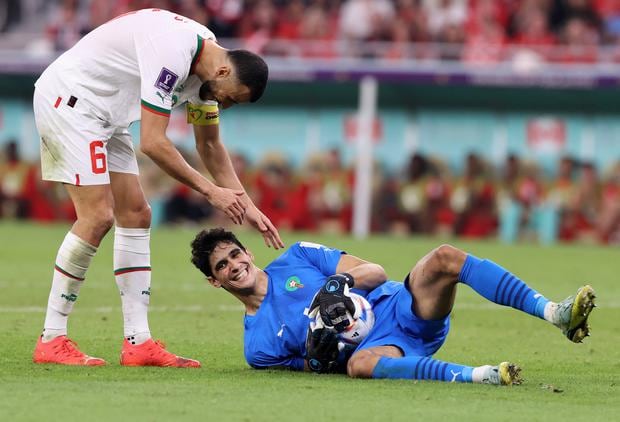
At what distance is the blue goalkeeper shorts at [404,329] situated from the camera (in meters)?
6.78

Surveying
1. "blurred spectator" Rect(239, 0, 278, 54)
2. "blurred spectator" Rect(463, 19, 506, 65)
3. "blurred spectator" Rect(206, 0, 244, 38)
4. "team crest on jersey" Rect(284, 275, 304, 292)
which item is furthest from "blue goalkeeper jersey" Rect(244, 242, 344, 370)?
"blurred spectator" Rect(206, 0, 244, 38)

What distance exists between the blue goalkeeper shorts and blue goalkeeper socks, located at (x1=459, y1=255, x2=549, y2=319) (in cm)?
36

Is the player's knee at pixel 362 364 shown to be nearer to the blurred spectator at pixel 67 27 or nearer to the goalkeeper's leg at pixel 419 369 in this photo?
the goalkeeper's leg at pixel 419 369

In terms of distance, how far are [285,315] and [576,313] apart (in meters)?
1.65

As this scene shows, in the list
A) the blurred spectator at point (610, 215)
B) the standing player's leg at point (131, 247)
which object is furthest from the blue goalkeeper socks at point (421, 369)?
the blurred spectator at point (610, 215)

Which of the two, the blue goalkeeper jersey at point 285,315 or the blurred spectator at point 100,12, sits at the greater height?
the blurred spectator at point 100,12

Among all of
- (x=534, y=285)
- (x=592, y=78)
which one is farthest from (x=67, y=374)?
(x=592, y=78)

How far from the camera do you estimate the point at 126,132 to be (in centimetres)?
764

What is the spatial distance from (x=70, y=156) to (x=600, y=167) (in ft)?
60.7

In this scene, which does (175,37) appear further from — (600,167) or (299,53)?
(600,167)

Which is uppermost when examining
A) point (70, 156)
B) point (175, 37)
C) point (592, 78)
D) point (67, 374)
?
point (592, 78)

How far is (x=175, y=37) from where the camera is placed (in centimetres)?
713

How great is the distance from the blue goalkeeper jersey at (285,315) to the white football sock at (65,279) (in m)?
1.04

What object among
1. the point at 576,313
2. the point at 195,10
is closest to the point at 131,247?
the point at 576,313
